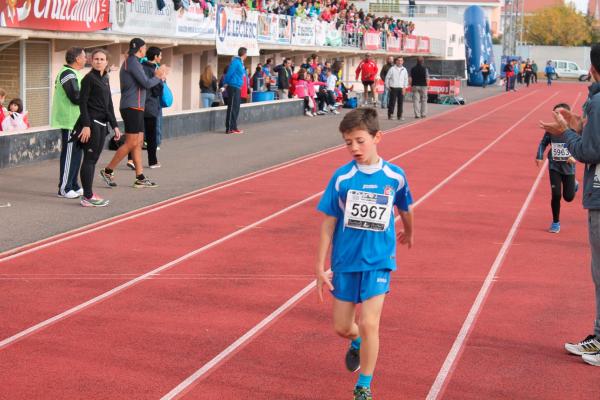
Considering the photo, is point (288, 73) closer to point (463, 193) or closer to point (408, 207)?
point (463, 193)

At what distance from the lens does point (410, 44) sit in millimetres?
60031

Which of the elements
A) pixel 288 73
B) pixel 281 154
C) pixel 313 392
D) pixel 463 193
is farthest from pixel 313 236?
pixel 288 73

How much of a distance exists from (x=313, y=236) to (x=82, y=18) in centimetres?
1100

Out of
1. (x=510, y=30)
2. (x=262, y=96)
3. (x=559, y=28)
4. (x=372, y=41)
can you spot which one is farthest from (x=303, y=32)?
(x=559, y=28)

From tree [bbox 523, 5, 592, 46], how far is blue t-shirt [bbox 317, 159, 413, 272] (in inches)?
4688

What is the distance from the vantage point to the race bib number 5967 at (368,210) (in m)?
5.72

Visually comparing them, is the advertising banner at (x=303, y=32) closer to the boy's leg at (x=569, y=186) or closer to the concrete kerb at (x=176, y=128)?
the concrete kerb at (x=176, y=128)

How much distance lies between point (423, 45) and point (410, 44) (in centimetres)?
531

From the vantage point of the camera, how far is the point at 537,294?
356 inches

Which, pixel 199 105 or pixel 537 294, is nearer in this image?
pixel 537 294

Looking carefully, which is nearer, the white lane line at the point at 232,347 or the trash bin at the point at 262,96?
the white lane line at the point at 232,347

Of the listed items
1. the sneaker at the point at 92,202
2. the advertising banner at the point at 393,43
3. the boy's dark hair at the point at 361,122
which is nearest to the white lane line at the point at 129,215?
the sneaker at the point at 92,202

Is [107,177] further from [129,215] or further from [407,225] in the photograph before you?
[407,225]

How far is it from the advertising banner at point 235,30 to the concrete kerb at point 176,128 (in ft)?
5.71
